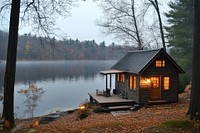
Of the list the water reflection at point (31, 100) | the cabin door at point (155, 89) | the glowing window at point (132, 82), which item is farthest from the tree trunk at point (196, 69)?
the water reflection at point (31, 100)

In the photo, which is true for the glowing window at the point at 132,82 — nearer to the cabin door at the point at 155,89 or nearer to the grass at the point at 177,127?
the cabin door at the point at 155,89

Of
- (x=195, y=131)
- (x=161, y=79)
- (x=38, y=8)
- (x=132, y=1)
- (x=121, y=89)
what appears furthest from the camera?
(x=132, y=1)

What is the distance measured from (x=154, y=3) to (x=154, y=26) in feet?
26.8

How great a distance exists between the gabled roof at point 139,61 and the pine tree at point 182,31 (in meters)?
8.39

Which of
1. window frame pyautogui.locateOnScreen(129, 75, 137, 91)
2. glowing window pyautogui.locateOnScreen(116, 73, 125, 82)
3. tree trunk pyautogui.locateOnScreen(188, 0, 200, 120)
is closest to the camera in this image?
tree trunk pyautogui.locateOnScreen(188, 0, 200, 120)

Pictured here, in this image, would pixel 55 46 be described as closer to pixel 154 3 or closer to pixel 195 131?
pixel 195 131

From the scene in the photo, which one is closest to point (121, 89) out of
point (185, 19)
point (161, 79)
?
point (161, 79)

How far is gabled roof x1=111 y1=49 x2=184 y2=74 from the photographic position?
1822cm

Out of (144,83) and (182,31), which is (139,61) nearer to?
(144,83)

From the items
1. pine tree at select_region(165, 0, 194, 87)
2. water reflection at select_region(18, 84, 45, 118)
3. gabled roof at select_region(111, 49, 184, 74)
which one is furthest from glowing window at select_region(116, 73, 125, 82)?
water reflection at select_region(18, 84, 45, 118)

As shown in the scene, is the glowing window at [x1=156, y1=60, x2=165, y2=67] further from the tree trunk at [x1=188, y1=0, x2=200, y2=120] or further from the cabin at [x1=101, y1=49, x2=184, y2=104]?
the tree trunk at [x1=188, y1=0, x2=200, y2=120]

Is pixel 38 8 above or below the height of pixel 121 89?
above

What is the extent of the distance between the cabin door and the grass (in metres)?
10.3

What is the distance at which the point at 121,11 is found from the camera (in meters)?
28.9
